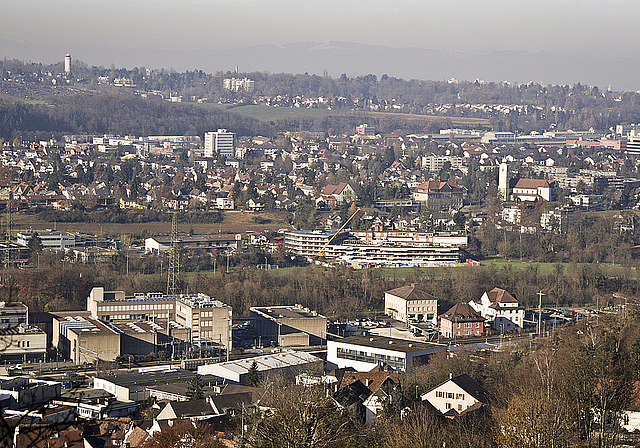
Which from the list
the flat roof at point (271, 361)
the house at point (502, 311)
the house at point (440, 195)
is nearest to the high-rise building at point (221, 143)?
the house at point (440, 195)

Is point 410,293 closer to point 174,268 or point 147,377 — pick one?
point 174,268

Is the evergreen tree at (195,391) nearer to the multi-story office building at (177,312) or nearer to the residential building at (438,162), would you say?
the multi-story office building at (177,312)

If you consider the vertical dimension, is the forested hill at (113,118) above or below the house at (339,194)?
above

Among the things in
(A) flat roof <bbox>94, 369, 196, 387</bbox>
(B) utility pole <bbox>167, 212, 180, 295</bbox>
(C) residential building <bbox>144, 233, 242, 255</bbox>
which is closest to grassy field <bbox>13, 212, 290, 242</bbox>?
(C) residential building <bbox>144, 233, 242, 255</bbox>

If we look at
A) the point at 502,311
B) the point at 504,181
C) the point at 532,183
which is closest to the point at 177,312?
the point at 502,311

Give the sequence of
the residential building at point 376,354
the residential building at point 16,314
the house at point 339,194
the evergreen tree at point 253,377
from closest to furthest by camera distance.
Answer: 1. the evergreen tree at point 253,377
2. the residential building at point 376,354
3. the residential building at point 16,314
4. the house at point 339,194
